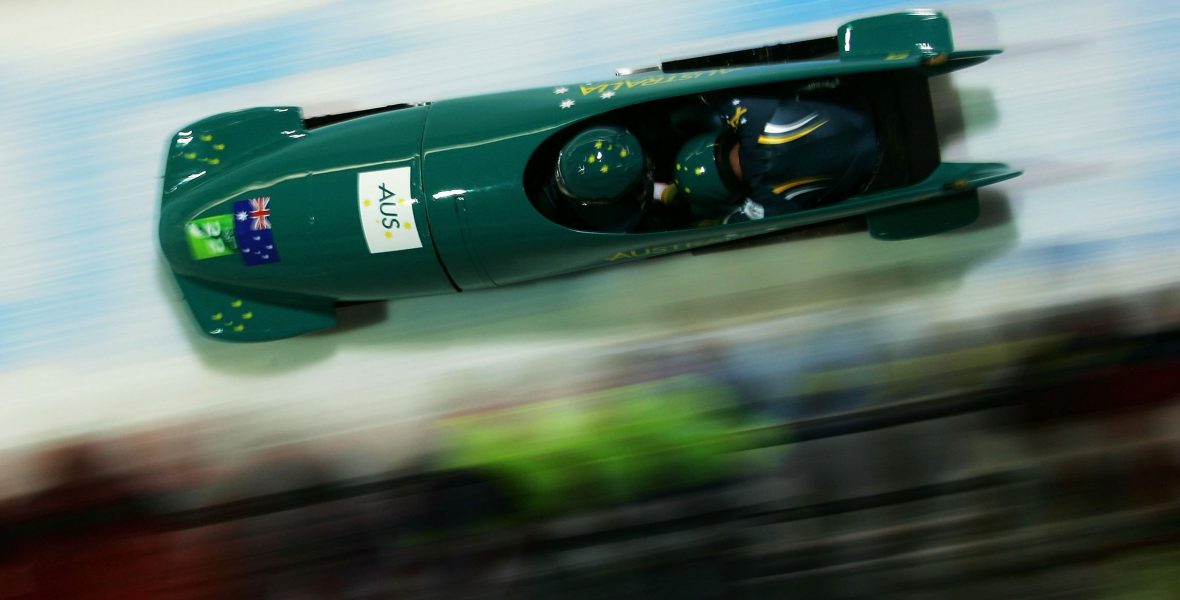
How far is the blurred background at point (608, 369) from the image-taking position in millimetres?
2986

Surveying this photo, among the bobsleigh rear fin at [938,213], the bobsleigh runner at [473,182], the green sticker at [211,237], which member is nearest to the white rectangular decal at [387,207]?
the bobsleigh runner at [473,182]

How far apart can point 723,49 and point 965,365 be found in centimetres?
139

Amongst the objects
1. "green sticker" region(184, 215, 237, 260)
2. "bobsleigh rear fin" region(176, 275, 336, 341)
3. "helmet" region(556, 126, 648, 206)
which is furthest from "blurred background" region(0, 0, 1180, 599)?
"helmet" region(556, 126, 648, 206)

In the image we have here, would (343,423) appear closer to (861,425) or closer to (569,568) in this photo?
(569,568)

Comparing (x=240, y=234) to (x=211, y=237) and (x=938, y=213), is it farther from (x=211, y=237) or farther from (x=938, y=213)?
(x=938, y=213)

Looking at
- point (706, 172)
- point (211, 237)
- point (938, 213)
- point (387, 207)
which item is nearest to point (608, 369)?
point (706, 172)

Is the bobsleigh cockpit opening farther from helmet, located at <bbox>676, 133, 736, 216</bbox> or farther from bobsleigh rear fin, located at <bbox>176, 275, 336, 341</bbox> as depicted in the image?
bobsleigh rear fin, located at <bbox>176, 275, 336, 341</bbox>

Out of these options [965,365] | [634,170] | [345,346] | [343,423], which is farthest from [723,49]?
[343,423]

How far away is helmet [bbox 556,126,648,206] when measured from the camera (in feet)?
7.75

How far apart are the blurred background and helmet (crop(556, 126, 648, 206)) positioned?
0.68 metres

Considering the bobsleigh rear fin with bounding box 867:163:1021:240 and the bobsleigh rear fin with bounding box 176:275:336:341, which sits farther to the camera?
the bobsleigh rear fin with bounding box 176:275:336:341

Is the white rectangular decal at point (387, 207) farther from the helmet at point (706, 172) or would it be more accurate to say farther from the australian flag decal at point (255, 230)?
the helmet at point (706, 172)

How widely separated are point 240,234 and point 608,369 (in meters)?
1.30

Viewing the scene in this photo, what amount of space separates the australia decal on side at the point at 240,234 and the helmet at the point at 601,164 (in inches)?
36.4
